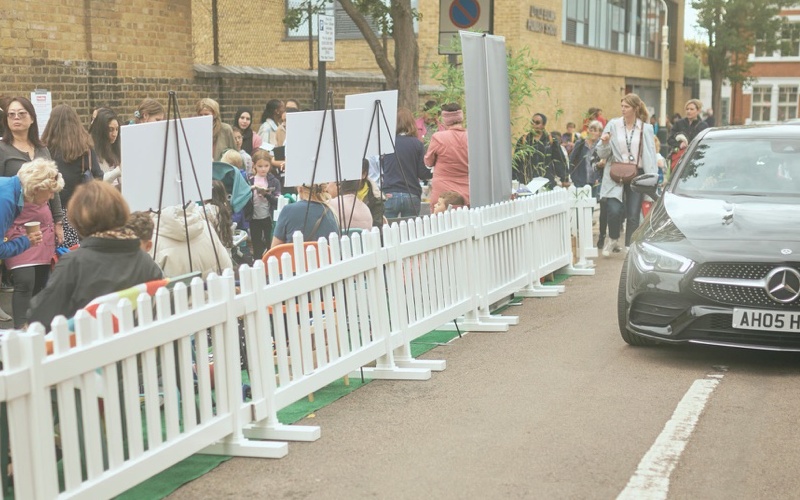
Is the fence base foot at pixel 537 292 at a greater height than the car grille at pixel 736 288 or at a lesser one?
lesser

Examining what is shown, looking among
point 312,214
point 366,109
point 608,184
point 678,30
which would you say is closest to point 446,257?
point 312,214

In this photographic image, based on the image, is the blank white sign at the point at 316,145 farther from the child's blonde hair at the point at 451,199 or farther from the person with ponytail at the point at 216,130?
the person with ponytail at the point at 216,130

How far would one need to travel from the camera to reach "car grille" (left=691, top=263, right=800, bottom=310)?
317 inches

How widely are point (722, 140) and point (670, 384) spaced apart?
2865mm

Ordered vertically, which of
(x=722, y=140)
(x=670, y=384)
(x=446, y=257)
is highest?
(x=722, y=140)

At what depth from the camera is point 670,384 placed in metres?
7.99

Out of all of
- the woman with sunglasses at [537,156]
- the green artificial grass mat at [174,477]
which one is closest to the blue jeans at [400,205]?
the woman with sunglasses at [537,156]

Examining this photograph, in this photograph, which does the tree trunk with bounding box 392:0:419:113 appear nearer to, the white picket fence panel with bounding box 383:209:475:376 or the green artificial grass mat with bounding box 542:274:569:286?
the green artificial grass mat with bounding box 542:274:569:286

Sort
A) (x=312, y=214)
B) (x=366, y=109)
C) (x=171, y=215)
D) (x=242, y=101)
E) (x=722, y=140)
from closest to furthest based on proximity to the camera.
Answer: (x=171, y=215) < (x=312, y=214) < (x=722, y=140) < (x=366, y=109) < (x=242, y=101)

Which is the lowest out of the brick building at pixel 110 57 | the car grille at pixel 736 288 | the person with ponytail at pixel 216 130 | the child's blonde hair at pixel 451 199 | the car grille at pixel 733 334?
the car grille at pixel 733 334

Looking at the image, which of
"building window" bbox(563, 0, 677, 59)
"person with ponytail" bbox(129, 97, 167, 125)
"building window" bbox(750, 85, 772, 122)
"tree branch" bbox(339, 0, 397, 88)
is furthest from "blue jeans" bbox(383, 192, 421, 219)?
"building window" bbox(750, 85, 772, 122)

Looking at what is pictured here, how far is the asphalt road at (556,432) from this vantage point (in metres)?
5.75

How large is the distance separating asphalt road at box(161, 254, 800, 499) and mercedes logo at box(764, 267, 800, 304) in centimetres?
58

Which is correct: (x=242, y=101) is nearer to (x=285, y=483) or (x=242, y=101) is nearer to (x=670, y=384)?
(x=670, y=384)
